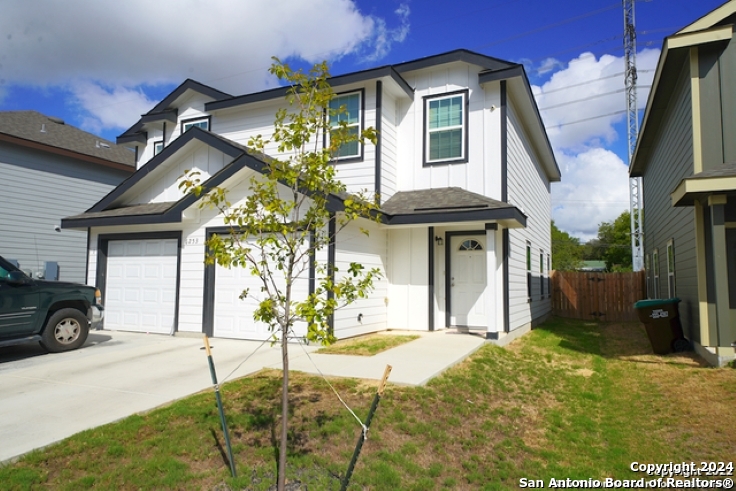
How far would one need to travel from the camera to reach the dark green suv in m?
8.05

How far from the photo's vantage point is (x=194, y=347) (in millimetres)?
9531

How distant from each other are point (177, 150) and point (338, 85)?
4054mm

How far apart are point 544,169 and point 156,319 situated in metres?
15.0

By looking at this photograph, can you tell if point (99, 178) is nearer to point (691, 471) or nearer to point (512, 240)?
point (512, 240)

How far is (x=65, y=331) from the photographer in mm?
9023

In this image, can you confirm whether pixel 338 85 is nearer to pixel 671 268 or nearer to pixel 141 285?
pixel 141 285

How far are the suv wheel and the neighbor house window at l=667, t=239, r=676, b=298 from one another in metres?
13.0

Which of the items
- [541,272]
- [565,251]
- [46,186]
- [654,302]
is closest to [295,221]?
[654,302]

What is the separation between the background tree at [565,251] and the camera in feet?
194

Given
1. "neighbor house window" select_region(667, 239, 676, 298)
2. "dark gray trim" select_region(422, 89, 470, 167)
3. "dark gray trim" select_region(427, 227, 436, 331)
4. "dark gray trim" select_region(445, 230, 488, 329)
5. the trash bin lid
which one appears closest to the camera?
the trash bin lid

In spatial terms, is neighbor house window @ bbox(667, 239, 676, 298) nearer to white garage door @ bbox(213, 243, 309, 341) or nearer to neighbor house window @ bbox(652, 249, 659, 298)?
neighbor house window @ bbox(652, 249, 659, 298)

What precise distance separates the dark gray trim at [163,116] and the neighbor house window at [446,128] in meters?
7.97

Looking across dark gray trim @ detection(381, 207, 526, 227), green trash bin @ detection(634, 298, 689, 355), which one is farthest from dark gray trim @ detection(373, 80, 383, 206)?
green trash bin @ detection(634, 298, 689, 355)

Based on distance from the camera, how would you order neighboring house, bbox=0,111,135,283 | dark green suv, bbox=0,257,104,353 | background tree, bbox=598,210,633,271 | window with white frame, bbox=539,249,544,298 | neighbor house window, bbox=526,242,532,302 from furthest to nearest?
1. background tree, bbox=598,210,633,271
2. window with white frame, bbox=539,249,544,298
3. neighboring house, bbox=0,111,135,283
4. neighbor house window, bbox=526,242,532,302
5. dark green suv, bbox=0,257,104,353
